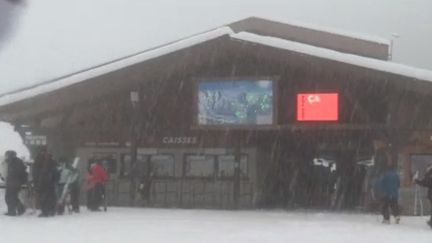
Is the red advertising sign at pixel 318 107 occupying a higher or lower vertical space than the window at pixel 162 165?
higher

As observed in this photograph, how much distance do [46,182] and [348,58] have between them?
7708 millimetres

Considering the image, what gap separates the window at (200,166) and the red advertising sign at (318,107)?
3.66 m

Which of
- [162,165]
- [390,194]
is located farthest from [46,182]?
[390,194]

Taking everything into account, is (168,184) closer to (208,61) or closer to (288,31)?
(208,61)

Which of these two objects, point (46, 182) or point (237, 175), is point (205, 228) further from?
point (237, 175)

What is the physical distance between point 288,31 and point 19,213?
1322 centimetres

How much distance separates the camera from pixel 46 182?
15656 mm

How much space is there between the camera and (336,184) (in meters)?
23.2

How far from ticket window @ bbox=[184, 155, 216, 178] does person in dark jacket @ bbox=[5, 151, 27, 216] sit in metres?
6.66

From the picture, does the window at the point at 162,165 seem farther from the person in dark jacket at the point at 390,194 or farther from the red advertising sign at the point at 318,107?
the person in dark jacket at the point at 390,194

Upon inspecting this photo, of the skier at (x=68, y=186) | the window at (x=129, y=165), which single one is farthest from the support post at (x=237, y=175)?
the skier at (x=68, y=186)

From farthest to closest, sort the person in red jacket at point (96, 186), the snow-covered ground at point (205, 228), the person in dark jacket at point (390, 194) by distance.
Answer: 1. the person in red jacket at point (96, 186)
2. the person in dark jacket at point (390, 194)
3. the snow-covered ground at point (205, 228)

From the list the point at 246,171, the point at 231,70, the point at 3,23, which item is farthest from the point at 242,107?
the point at 3,23

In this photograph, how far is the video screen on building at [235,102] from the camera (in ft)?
62.6
